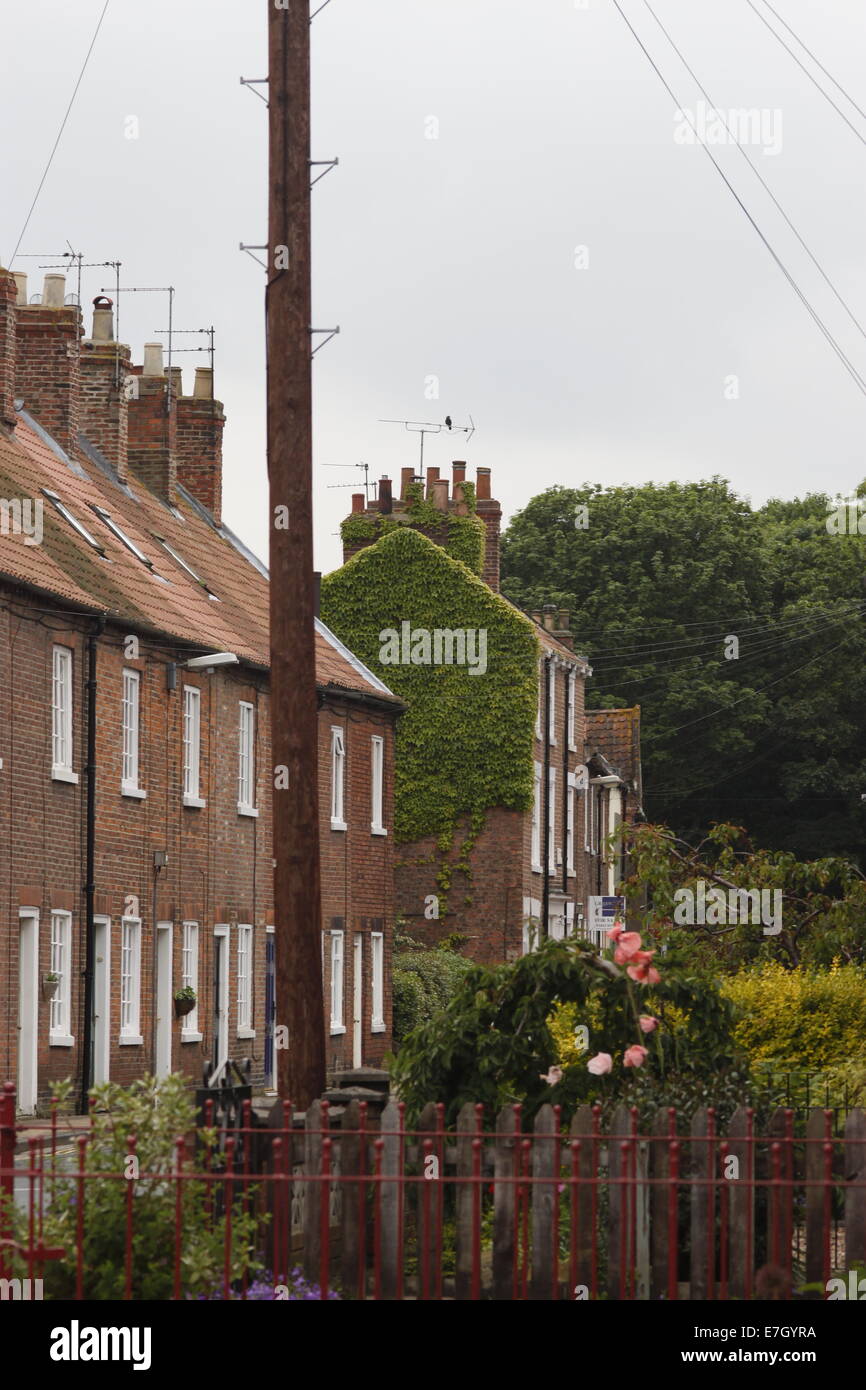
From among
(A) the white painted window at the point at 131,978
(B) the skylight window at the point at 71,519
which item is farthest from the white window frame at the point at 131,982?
(B) the skylight window at the point at 71,519

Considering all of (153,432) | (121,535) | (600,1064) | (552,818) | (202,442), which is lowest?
(600,1064)

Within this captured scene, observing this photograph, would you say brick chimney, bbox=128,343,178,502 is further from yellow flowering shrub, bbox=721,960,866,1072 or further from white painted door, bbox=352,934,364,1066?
yellow flowering shrub, bbox=721,960,866,1072

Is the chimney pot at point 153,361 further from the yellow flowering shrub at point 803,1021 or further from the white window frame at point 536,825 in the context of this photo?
the yellow flowering shrub at point 803,1021

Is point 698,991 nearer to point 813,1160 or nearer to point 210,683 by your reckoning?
point 813,1160

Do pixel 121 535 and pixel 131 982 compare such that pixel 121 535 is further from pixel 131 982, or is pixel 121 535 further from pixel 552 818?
pixel 552 818

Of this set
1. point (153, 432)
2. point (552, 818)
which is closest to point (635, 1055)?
point (153, 432)

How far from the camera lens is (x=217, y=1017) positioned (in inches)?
1328

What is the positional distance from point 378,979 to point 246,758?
766cm

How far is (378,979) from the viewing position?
41.7 metres

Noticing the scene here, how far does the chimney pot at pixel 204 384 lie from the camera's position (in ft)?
140

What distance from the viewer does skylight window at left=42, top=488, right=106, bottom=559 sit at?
3171cm

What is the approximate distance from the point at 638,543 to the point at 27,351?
4145cm

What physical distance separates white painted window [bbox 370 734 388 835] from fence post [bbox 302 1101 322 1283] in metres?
30.1

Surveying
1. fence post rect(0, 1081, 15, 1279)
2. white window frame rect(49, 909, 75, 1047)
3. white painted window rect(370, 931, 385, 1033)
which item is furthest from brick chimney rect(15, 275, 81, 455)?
fence post rect(0, 1081, 15, 1279)
